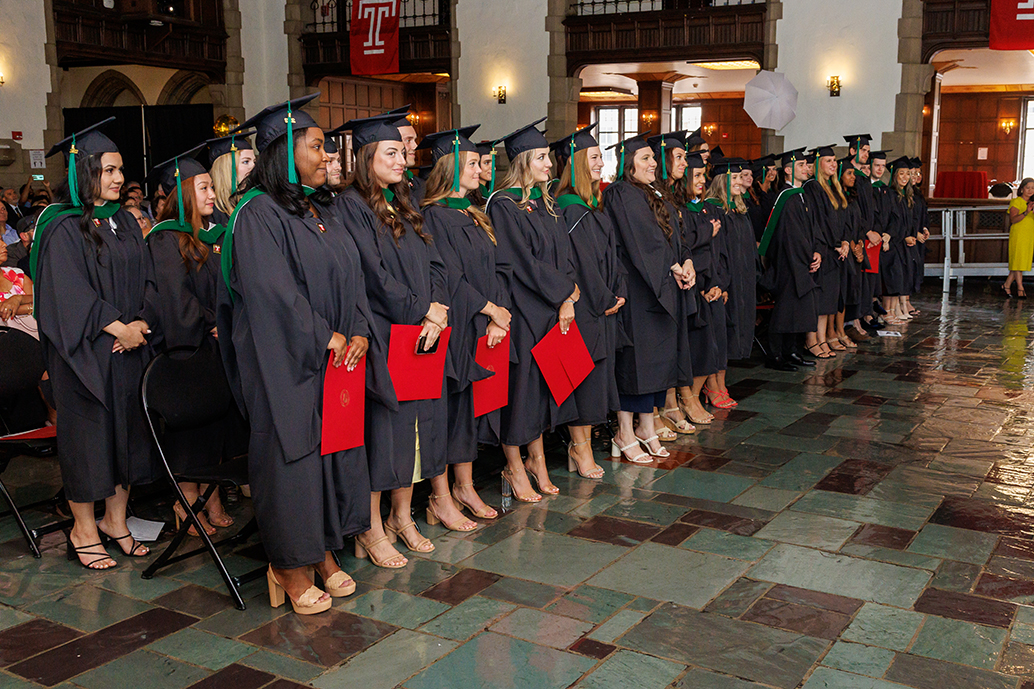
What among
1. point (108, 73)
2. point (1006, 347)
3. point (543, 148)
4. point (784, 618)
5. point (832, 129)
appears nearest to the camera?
point (784, 618)

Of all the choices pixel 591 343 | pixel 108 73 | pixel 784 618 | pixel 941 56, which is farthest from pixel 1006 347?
pixel 108 73

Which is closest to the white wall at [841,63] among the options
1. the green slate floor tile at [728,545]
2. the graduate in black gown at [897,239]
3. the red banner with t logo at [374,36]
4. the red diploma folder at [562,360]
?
the graduate in black gown at [897,239]

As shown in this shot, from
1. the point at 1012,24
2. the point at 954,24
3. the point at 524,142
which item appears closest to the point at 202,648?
the point at 524,142

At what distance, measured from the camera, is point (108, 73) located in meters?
17.0

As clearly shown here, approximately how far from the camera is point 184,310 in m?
3.93

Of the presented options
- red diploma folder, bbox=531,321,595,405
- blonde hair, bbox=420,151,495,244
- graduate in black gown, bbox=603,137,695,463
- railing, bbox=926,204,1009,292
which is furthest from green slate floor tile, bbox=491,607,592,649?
railing, bbox=926,204,1009,292

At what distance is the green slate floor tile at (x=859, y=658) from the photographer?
9.41 feet

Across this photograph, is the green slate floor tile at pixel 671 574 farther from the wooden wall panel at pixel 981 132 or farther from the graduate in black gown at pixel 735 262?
the wooden wall panel at pixel 981 132

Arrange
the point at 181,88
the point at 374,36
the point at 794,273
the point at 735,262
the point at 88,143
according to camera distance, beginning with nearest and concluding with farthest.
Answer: the point at 88,143 → the point at 735,262 → the point at 794,273 → the point at 374,36 → the point at 181,88

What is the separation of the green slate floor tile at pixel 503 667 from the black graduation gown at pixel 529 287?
4.96ft

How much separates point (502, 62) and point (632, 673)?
13486mm

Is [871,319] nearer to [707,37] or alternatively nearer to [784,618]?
[707,37]

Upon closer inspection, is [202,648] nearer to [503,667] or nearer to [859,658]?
[503,667]

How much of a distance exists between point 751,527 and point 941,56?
14225mm
